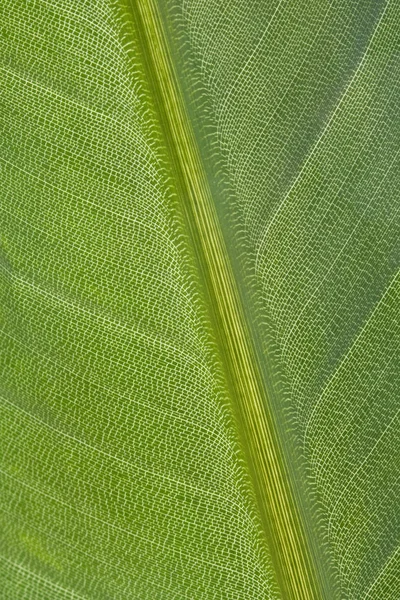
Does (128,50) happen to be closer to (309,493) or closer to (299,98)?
(299,98)

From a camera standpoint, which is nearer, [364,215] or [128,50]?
[128,50]

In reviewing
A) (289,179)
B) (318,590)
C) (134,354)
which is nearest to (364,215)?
(289,179)

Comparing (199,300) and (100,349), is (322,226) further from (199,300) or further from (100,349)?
(100,349)

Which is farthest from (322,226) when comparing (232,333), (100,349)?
(100,349)

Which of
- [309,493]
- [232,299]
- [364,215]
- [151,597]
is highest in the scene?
[364,215]

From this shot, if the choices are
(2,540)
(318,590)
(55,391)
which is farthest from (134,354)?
(318,590)

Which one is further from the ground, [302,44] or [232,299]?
[302,44]

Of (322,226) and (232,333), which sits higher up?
(322,226)

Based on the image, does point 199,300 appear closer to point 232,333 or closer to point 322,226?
point 232,333
